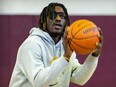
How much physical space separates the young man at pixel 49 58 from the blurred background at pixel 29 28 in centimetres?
157

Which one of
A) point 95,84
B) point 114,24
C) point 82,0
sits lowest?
point 95,84

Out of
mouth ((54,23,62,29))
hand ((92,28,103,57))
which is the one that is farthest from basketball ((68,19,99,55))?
mouth ((54,23,62,29))

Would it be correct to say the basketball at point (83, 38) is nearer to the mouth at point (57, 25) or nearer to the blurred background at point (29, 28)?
Answer: the mouth at point (57, 25)

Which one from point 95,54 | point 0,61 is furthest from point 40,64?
point 0,61

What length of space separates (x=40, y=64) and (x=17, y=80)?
210 mm

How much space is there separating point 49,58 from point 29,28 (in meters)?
1.77

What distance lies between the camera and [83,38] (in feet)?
6.38

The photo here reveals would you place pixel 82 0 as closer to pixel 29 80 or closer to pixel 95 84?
pixel 95 84

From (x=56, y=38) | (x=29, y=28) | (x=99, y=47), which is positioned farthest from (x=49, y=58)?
(x=29, y=28)

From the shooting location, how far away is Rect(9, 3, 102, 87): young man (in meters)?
1.87

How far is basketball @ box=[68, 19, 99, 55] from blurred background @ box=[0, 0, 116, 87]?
180 cm

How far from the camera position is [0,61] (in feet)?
12.4

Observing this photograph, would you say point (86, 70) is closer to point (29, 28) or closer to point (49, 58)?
point (49, 58)

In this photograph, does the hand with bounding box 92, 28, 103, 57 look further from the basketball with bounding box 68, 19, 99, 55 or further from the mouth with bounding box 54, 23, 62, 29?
the mouth with bounding box 54, 23, 62, 29
